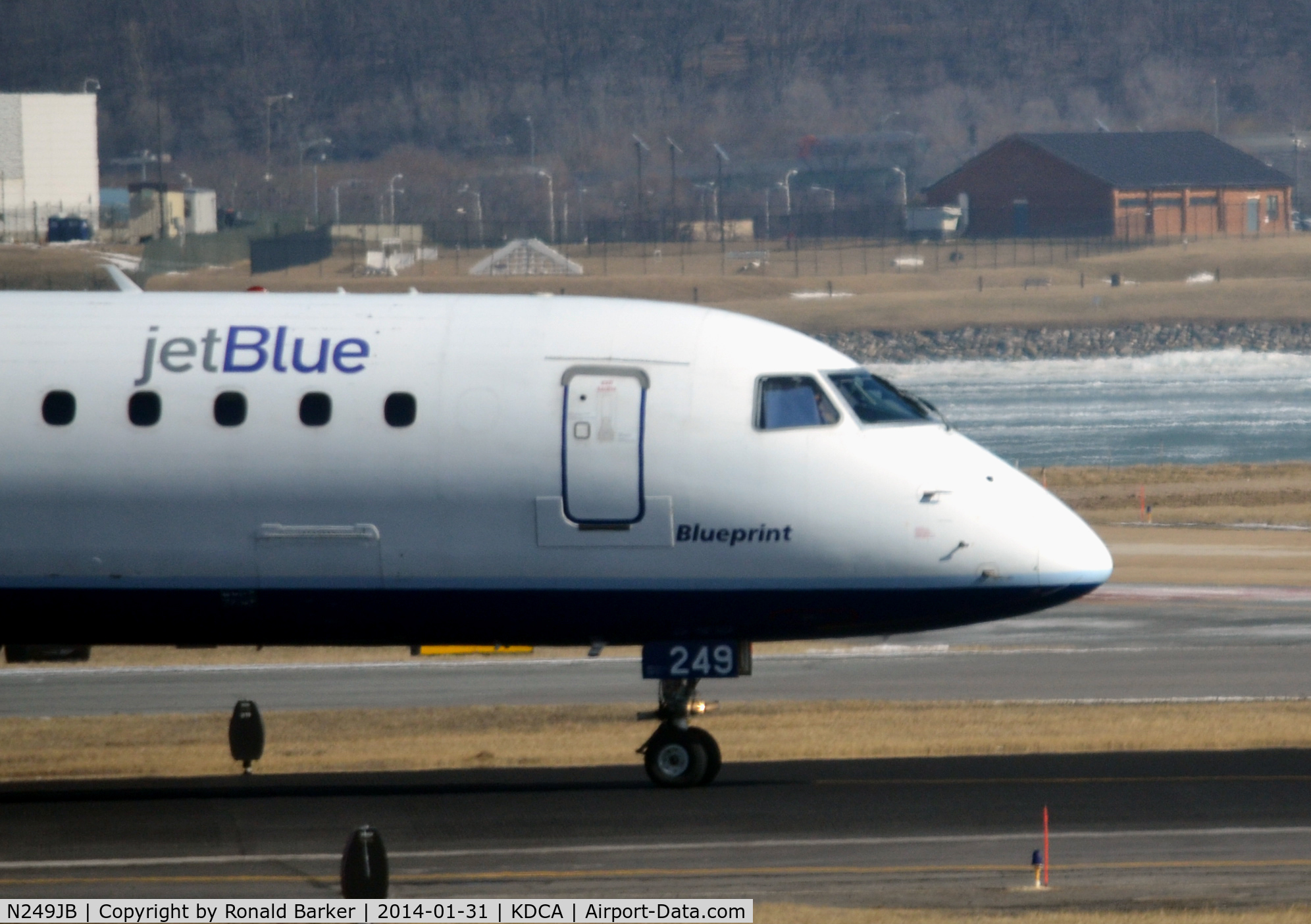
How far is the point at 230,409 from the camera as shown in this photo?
2053 cm

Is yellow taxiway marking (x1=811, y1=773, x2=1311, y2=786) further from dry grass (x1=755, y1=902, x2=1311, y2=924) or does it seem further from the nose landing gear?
dry grass (x1=755, y1=902, x2=1311, y2=924)

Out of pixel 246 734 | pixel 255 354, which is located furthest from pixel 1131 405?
pixel 255 354

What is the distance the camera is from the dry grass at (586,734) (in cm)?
2697

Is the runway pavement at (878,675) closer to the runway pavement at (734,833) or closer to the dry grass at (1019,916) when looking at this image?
the runway pavement at (734,833)

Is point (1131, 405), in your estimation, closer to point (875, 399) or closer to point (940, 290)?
point (940, 290)

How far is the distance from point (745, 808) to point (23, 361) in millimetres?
9423

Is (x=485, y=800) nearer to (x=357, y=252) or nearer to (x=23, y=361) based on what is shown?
(x=23, y=361)

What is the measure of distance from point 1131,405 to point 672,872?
402 feet

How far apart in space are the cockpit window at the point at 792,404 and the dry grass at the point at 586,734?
711 centimetres

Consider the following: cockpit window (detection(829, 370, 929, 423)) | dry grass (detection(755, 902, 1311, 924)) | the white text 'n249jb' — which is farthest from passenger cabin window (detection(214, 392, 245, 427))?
dry grass (detection(755, 902, 1311, 924))

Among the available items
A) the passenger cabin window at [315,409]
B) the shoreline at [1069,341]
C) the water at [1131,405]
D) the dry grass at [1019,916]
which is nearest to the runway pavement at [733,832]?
the dry grass at [1019,916]

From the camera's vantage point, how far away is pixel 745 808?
2111cm

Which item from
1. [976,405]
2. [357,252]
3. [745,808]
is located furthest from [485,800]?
[357,252]

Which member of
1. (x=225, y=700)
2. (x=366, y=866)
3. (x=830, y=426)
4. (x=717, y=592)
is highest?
(x=830, y=426)
